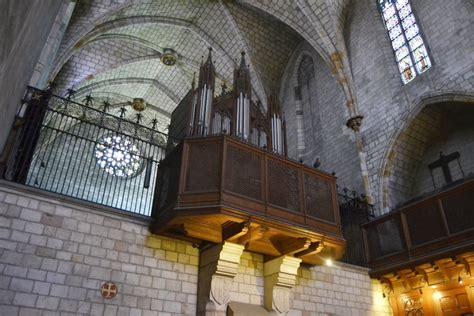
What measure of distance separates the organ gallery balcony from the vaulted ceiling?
20.8 ft

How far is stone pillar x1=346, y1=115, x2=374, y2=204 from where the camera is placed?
422 inches

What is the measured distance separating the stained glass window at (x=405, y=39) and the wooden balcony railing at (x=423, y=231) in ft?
13.7

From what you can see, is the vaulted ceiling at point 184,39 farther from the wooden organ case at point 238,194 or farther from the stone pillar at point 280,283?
the stone pillar at point 280,283

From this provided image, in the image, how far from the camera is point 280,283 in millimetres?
7141

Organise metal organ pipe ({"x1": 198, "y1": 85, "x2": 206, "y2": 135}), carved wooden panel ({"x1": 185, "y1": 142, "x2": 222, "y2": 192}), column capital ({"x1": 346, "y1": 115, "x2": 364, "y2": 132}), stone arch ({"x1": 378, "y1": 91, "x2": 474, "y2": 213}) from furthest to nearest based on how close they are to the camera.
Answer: column capital ({"x1": 346, "y1": 115, "x2": 364, "y2": 132})
stone arch ({"x1": 378, "y1": 91, "x2": 474, "y2": 213})
metal organ pipe ({"x1": 198, "y1": 85, "x2": 206, "y2": 135})
carved wooden panel ({"x1": 185, "y1": 142, "x2": 222, "y2": 192})

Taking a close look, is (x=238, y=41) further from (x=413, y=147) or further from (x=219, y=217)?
(x=219, y=217)

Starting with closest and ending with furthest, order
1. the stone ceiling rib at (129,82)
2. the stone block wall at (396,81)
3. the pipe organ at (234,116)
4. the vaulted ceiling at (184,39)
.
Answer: the pipe organ at (234,116) < the stone block wall at (396,81) < the vaulted ceiling at (184,39) < the stone ceiling rib at (129,82)

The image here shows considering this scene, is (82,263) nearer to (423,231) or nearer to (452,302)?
(423,231)

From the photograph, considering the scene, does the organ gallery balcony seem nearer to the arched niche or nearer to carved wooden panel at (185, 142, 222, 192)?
carved wooden panel at (185, 142, 222, 192)

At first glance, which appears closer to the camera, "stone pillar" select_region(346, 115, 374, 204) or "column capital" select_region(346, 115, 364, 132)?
"stone pillar" select_region(346, 115, 374, 204)

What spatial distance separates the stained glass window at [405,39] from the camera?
429 inches

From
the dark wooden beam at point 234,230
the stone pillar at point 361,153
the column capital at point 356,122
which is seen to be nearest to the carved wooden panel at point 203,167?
the dark wooden beam at point 234,230

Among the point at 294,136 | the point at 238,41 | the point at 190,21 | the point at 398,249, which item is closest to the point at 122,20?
the point at 190,21

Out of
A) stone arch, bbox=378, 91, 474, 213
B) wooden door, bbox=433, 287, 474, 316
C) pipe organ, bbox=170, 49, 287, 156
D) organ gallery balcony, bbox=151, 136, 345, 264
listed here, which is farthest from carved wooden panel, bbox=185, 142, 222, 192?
stone arch, bbox=378, 91, 474, 213
